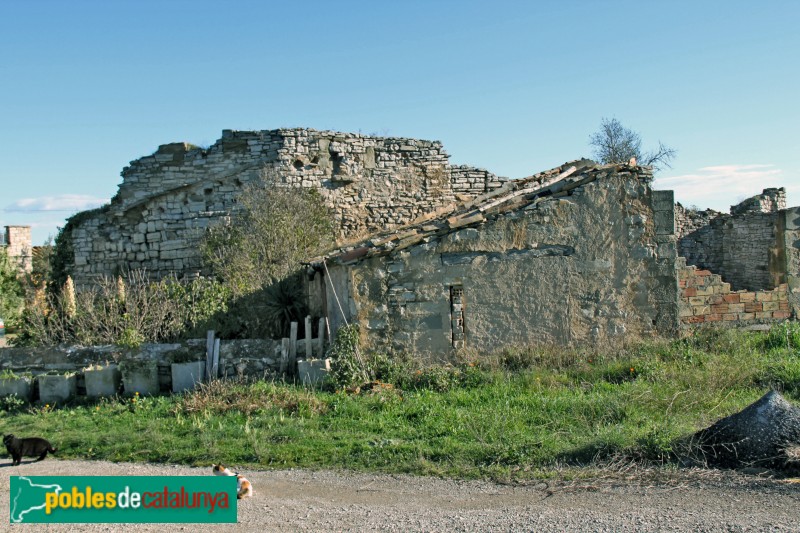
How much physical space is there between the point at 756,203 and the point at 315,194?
1326 cm

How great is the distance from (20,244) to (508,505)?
31168mm

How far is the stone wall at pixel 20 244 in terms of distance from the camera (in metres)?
30.0

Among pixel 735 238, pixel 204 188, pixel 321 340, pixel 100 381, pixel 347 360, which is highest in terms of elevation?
pixel 204 188

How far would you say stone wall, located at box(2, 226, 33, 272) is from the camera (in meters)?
30.0

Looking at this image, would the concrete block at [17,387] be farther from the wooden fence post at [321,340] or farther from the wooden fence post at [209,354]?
the wooden fence post at [321,340]

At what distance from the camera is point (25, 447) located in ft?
24.3

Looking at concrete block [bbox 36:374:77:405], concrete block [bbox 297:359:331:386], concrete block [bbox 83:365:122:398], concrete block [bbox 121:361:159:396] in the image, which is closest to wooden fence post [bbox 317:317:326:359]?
concrete block [bbox 297:359:331:386]

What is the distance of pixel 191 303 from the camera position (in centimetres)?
1330

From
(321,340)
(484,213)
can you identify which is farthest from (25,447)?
(484,213)

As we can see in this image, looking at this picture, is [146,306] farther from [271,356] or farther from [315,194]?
[315,194]

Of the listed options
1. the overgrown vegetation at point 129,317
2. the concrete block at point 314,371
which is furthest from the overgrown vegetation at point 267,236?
the concrete block at point 314,371

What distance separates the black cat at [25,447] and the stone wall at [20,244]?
24868mm

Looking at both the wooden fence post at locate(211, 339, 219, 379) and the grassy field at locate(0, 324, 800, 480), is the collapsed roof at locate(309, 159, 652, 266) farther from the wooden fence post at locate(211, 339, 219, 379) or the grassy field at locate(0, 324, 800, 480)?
the wooden fence post at locate(211, 339, 219, 379)

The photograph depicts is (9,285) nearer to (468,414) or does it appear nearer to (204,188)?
(204,188)
